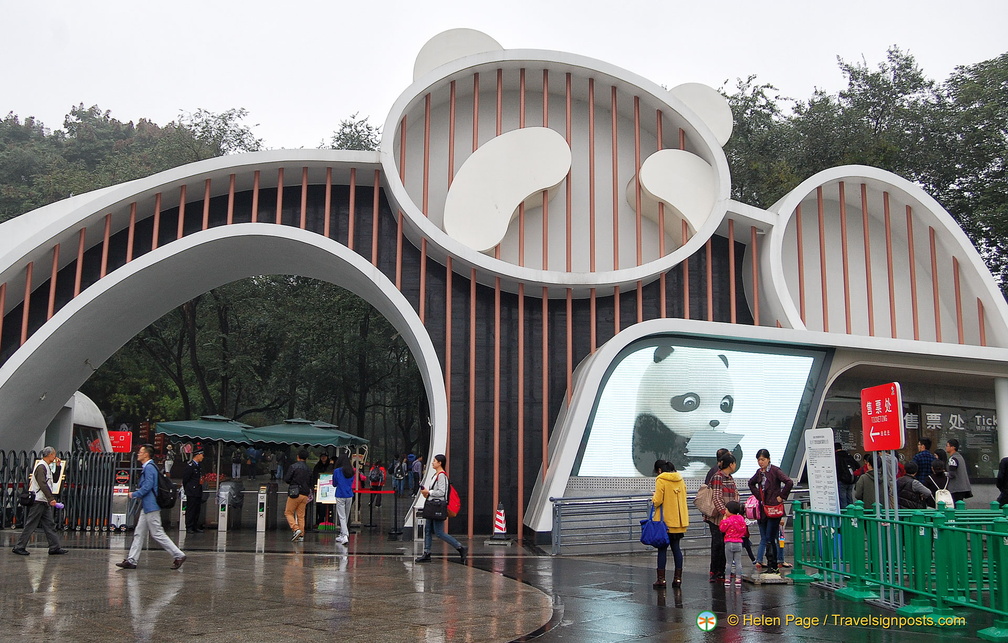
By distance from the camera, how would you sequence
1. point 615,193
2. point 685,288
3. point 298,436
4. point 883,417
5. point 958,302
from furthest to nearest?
1. point 958,302
2. point 615,193
3. point 685,288
4. point 298,436
5. point 883,417

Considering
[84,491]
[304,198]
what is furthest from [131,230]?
[84,491]

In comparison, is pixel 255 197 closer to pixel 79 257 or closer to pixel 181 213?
pixel 181 213

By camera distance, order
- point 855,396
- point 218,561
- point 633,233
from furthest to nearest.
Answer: point 855,396
point 633,233
point 218,561

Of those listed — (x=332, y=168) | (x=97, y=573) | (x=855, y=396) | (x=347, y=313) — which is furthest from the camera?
(x=347, y=313)

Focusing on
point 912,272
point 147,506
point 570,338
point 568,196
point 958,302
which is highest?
point 568,196

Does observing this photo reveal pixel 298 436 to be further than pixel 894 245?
No

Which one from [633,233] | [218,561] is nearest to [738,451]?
[633,233]

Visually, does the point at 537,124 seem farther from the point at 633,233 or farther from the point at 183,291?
the point at 183,291

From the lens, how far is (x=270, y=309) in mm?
34406

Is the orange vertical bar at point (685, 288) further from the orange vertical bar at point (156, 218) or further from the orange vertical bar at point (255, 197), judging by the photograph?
the orange vertical bar at point (156, 218)

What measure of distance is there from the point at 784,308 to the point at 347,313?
2178 centimetres

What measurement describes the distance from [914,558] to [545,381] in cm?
1022

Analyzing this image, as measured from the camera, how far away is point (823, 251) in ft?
67.5

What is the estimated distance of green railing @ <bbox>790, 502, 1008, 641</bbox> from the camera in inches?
296
